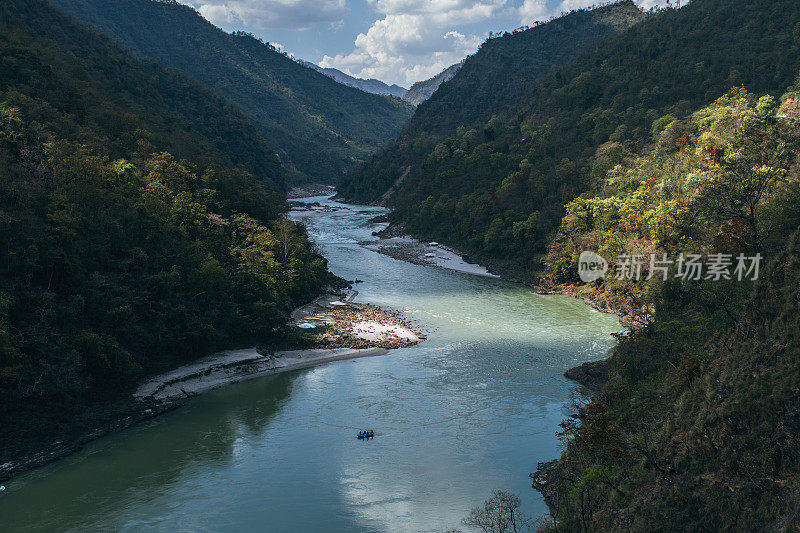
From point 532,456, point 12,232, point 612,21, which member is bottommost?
point 532,456

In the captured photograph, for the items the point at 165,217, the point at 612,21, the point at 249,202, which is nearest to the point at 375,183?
the point at 612,21

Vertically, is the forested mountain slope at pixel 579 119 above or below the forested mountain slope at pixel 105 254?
above

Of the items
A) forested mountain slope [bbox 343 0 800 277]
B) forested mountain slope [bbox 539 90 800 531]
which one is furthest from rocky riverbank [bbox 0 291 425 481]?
forested mountain slope [bbox 343 0 800 277]

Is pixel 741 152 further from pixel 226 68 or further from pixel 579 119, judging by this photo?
pixel 226 68

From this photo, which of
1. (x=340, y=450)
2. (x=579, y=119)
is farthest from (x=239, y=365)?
(x=579, y=119)

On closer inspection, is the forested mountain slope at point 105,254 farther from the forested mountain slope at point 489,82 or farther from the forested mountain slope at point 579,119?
the forested mountain slope at point 489,82

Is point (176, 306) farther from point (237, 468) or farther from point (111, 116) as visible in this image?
point (111, 116)

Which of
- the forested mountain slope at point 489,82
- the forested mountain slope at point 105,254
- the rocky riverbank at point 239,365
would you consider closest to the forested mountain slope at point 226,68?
the forested mountain slope at point 489,82
